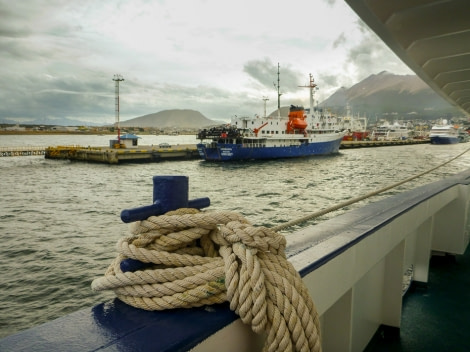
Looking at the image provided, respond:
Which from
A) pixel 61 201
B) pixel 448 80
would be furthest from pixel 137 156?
pixel 448 80

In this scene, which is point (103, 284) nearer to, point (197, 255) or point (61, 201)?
point (197, 255)

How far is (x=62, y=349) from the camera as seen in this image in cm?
83

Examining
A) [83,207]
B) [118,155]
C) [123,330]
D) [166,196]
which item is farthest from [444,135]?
[123,330]

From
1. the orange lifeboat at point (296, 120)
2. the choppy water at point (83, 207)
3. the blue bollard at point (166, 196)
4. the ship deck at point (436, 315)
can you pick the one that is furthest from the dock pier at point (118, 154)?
the blue bollard at point (166, 196)

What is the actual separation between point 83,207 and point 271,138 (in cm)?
2600

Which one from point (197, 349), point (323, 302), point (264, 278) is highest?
point (264, 278)

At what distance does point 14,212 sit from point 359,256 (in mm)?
16898

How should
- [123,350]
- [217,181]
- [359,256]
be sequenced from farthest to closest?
[217,181] < [359,256] < [123,350]

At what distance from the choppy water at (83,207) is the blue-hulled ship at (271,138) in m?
2.30

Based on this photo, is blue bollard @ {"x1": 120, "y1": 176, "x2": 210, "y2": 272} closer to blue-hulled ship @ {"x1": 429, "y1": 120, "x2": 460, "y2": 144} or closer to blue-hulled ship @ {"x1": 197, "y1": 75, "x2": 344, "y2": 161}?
blue-hulled ship @ {"x1": 197, "y1": 75, "x2": 344, "y2": 161}

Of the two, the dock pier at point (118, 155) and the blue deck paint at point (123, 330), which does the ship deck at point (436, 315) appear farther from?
the dock pier at point (118, 155)

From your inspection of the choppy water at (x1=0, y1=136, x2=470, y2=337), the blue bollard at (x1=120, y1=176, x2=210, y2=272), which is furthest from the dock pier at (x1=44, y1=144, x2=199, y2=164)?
the blue bollard at (x1=120, y1=176, x2=210, y2=272)

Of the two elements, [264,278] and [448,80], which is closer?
[264,278]

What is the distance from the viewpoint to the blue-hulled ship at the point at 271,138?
3631cm
